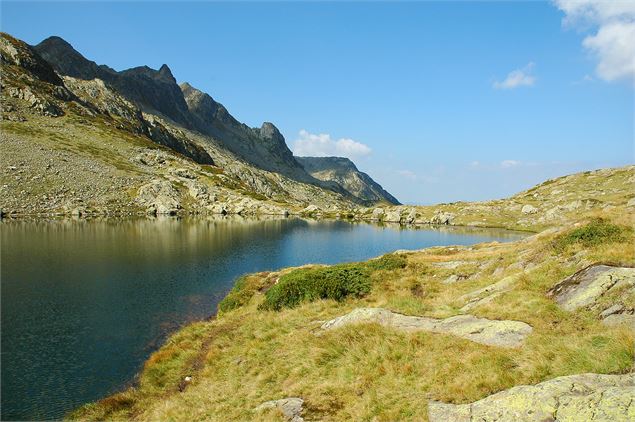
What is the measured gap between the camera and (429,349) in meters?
15.9

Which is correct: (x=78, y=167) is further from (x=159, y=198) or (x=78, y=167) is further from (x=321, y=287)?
(x=321, y=287)

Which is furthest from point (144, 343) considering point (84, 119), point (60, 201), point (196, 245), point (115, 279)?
point (84, 119)

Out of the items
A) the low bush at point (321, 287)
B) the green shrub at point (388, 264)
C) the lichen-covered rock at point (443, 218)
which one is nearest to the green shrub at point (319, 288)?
the low bush at point (321, 287)

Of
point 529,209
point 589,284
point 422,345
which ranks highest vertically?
point 529,209

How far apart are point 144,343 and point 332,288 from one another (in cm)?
1624

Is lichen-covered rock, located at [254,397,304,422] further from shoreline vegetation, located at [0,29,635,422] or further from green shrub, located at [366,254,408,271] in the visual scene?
green shrub, located at [366,254,408,271]

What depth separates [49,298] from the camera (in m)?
42.5

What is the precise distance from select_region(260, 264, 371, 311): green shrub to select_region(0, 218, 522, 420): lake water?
1063 centimetres

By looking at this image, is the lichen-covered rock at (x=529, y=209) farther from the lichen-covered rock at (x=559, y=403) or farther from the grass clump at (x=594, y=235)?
the lichen-covered rock at (x=559, y=403)

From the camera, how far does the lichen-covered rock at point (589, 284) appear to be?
16203 mm

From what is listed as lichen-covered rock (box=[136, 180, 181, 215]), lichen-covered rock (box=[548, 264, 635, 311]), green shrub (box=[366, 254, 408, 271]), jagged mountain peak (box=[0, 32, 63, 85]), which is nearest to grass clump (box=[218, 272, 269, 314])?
green shrub (box=[366, 254, 408, 271])

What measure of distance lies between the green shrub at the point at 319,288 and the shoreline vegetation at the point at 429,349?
0.41ft

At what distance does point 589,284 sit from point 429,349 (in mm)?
7787

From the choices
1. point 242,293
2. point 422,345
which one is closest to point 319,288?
point 242,293
